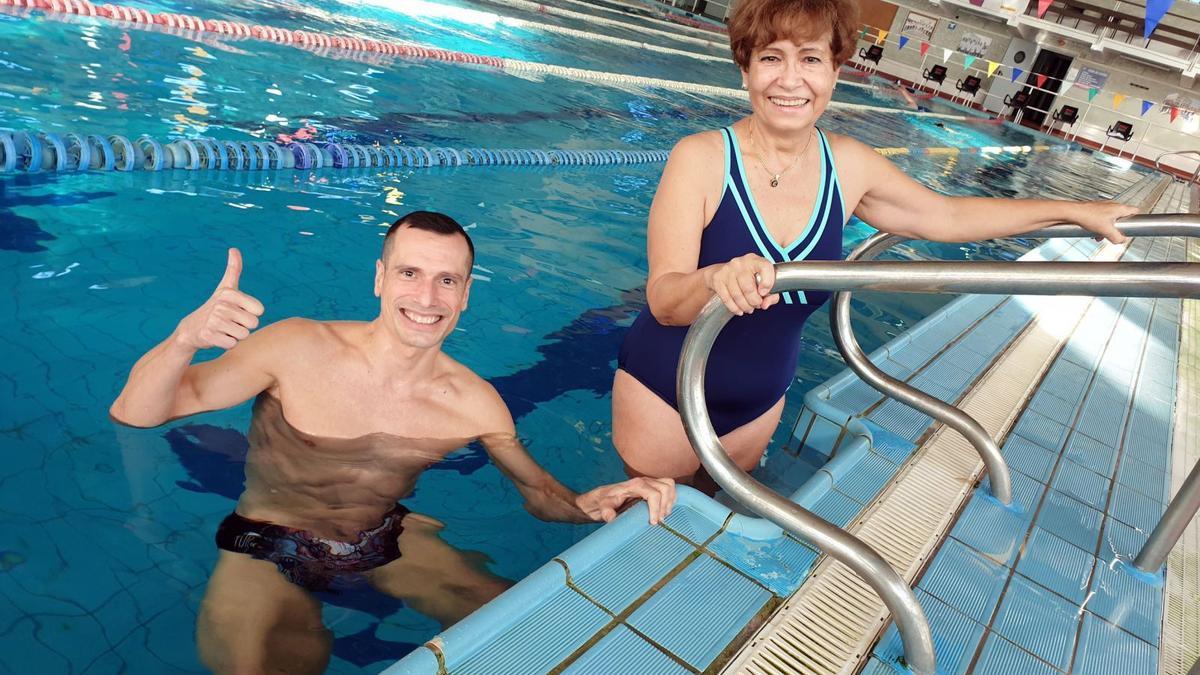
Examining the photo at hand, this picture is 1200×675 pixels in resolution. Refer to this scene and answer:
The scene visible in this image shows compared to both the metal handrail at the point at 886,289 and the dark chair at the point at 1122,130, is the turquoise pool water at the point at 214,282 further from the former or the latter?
the dark chair at the point at 1122,130

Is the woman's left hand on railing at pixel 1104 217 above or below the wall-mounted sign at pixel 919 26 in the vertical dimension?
below

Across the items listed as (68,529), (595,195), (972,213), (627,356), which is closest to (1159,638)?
(972,213)

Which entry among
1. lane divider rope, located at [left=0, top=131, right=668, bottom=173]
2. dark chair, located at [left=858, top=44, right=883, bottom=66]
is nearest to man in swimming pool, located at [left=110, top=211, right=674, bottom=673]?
lane divider rope, located at [left=0, top=131, right=668, bottom=173]

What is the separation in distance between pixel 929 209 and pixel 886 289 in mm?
1065

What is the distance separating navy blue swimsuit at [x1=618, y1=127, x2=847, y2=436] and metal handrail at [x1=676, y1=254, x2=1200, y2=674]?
18.8 inches

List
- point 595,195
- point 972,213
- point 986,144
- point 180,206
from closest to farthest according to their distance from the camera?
point 972,213 < point 180,206 < point 595,195 < point 986,144

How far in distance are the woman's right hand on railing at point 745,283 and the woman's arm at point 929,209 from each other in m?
1.00

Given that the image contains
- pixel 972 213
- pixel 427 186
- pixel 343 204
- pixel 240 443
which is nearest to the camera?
pixel 972 213

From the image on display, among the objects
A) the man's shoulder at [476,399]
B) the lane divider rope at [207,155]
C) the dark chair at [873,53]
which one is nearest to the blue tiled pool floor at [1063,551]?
the man's shoulder at [476,399]

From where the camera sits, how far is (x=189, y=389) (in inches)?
77.2

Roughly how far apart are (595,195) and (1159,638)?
5.23 m

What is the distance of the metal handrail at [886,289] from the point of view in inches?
47.3

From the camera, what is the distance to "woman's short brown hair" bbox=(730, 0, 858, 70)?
1871 mm

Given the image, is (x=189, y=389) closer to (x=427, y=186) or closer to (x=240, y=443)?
(x=240, y=443)
